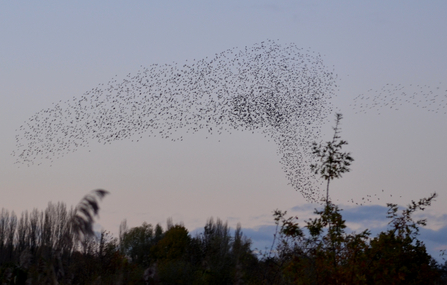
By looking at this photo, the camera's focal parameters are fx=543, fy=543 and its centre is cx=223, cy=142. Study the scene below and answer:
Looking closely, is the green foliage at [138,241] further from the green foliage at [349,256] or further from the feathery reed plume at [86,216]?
the feathery reed plume at [86,216]

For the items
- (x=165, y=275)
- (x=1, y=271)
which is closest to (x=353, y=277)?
(x=1, y=271)

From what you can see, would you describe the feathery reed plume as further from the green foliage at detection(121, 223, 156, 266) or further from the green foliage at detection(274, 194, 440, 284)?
the green foliage at detection(121, 223, 156, 266)

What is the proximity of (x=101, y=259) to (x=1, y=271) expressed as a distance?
1426 cm

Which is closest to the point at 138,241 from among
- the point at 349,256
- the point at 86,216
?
the point at 349,256

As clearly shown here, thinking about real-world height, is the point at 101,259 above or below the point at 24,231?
below

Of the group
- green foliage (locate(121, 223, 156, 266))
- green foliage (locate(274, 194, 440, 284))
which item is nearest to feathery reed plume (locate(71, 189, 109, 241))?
green foliage (locate(274, 194, 440, 284))

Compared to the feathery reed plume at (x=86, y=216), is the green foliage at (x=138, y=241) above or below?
above

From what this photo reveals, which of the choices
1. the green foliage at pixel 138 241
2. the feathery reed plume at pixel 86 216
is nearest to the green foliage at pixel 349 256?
the feathery reed plume at pixel 86 216

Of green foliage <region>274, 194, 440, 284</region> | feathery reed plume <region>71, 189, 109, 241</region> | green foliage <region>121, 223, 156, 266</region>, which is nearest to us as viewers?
feathery reed plume <region>71, 189, 109, 241</region>

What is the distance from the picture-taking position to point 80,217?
5.73m

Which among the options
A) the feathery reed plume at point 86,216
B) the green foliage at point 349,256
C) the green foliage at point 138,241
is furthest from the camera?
the green foliage at point 138,241

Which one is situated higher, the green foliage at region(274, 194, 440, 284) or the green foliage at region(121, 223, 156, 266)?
the green foliage at region(121, 223, 156, 266)

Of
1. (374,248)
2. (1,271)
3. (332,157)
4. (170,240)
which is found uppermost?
(170,240)

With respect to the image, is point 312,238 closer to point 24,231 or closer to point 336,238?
point 336,238
